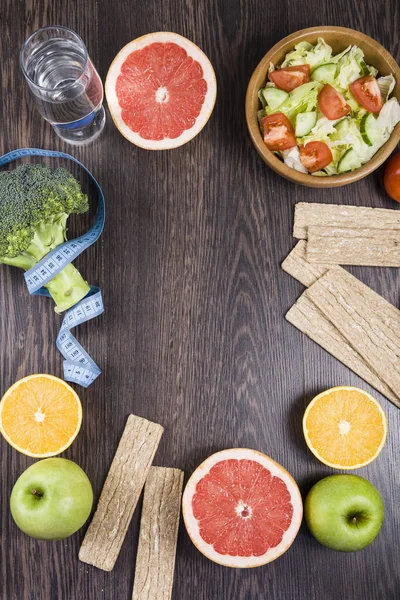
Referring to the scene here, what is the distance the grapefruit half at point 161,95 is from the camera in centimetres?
197

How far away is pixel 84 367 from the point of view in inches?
78.2

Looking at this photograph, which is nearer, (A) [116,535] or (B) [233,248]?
(A) [116,535]

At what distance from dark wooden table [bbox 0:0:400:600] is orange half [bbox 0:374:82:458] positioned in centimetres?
10

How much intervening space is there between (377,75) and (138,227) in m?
0.90

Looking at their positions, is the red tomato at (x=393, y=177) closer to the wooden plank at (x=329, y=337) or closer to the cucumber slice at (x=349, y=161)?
the cucumber slice at (x=349, y=161)

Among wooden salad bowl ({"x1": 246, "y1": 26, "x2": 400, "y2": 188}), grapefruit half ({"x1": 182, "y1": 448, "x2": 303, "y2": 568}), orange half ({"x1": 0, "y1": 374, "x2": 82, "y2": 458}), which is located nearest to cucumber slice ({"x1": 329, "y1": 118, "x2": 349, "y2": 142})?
wooden salad bowl ({"x1": 246, "y1": 26, "x2": 400, "y2": 188})

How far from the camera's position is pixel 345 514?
184 centimetres

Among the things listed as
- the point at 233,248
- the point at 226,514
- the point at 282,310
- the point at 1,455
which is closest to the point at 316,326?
the point at 282,310

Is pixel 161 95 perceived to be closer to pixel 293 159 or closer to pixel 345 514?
pixel 293 159

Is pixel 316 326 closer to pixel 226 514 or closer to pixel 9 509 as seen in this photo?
pixel 226 514

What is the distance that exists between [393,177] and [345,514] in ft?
3.42

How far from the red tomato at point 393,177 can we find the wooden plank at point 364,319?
30cm

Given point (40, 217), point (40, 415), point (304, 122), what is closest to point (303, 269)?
point (304, 122)

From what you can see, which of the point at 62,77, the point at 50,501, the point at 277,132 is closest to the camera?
the point at 50,501
